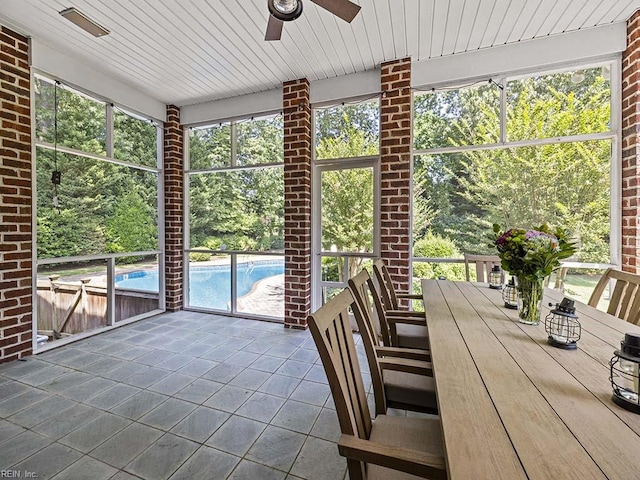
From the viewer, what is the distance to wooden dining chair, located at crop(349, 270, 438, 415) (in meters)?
1.37

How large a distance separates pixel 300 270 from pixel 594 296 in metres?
2.73

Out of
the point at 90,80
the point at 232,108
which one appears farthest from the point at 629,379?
the point at 90,80

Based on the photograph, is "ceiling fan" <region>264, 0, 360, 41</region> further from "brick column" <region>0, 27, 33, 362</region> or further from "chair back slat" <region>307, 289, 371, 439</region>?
"brick column" <region>0, 27, 33, 362</region>

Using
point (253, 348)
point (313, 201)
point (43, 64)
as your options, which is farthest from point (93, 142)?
point (253, 348)

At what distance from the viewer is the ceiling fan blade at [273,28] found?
6.54 feet

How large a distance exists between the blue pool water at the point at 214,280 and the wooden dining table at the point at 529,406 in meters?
2.97

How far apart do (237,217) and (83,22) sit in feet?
8.03

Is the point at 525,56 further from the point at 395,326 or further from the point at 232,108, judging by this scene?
the point at 232,108

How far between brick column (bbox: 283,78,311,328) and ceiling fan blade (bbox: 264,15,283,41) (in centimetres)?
155

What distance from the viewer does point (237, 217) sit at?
4.26 metres

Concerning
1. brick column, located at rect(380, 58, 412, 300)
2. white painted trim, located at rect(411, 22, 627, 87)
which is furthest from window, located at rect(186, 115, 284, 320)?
white painted trim, located at rect(411, 22, 627, 87)

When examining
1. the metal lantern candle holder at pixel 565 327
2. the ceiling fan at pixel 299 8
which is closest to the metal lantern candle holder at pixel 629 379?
the metal lantern candle holder at pixel 565 327

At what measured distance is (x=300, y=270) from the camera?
374cm

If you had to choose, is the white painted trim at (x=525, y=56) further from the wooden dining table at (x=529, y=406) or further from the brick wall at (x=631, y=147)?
the wooden dining table at (x=529, y=406)
